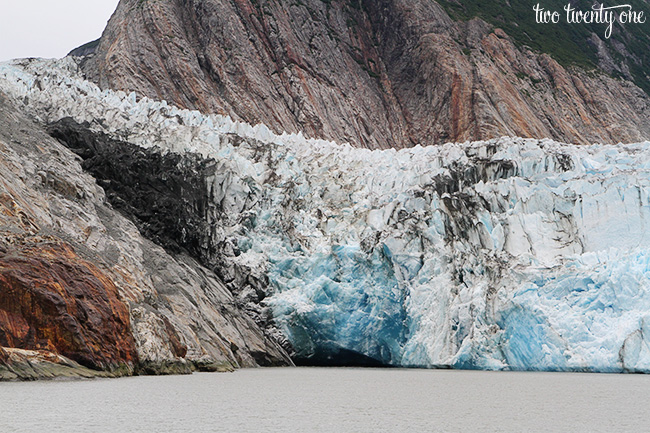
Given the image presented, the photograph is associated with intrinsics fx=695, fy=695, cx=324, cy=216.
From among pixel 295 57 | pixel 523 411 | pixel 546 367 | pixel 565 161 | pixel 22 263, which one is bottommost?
pixel 546 367

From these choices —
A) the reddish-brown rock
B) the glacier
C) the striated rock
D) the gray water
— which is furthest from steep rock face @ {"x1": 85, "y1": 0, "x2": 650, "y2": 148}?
the gray water

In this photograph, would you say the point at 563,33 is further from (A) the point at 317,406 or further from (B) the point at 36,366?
(B) the point at 36,366

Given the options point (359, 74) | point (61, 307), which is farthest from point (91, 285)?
point (359, 74)

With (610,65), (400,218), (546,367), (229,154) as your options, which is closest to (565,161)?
(400,218)

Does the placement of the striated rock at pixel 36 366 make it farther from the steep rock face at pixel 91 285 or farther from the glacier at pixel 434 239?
the glacier at pixel 434 239

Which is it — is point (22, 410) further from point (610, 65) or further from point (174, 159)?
point (610, 65)

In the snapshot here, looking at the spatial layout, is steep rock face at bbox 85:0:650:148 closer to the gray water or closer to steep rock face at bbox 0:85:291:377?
steep rock face at bbox 0:85:291:377
